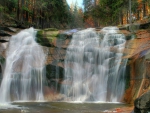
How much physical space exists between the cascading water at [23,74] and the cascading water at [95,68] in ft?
6.13

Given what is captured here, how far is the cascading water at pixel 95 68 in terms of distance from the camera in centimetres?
1480

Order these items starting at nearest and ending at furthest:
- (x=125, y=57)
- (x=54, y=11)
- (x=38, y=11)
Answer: (x=125, y=57) → (x=38, y=11) → (x=54, y=11)

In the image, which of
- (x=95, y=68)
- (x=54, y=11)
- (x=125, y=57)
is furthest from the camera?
(x=54, y=11)

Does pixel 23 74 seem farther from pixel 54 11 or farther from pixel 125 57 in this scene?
pixel 54 11

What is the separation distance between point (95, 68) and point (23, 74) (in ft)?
16.2

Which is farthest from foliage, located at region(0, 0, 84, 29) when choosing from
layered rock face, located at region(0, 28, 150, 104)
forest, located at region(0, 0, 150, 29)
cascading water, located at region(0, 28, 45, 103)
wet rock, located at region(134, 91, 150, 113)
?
wet rock, located at region(134, 91, 150, 113)

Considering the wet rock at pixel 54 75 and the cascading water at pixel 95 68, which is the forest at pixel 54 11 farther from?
the wet rock at pixel 54 75

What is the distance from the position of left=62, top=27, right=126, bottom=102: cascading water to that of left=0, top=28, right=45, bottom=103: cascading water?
Answer: 1.87m

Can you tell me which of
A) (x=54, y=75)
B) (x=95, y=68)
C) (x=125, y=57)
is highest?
(x=125, y=57)

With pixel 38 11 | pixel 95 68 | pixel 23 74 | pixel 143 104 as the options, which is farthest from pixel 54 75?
pixel 38 11

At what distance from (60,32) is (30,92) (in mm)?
6249

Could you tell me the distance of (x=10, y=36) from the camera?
776 inches

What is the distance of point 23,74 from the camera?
15734mm

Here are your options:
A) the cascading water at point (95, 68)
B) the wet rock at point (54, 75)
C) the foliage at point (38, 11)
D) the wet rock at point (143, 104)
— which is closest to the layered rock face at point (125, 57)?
the wet rock at point (54, 75)
